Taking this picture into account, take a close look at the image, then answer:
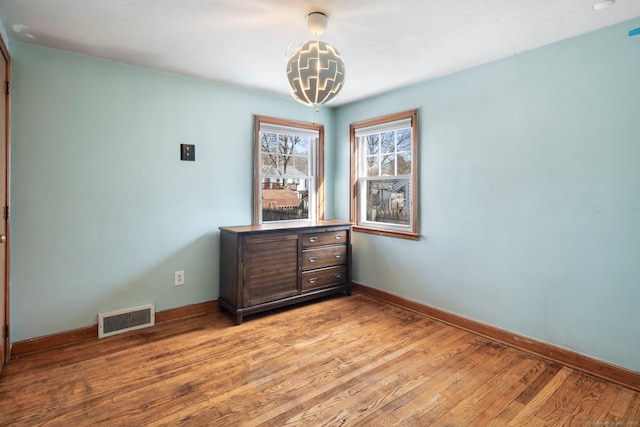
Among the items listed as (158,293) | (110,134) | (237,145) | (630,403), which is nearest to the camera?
(630,403)

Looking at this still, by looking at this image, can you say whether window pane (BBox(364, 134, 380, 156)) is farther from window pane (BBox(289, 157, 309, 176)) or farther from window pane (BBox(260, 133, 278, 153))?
window pane (BBox(260, 133, 278, 153))

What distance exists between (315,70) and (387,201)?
2194 millimetres

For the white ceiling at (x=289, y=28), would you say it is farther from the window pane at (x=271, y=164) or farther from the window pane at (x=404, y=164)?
the window pane at (x=271, y=164)

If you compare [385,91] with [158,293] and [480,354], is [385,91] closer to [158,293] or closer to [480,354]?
[480,354]

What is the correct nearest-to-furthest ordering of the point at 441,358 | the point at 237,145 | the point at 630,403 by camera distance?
1. the point at 630,403
2. the point at 441,358
3. the point at 237,145

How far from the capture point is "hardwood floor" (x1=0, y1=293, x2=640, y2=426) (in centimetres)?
177

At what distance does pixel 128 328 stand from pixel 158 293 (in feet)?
1.17

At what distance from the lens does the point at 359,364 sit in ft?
7.53

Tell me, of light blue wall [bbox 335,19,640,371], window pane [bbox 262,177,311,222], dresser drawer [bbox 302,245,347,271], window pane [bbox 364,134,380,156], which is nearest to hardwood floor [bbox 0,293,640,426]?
light blue wall [bbox 335,19,640,371]

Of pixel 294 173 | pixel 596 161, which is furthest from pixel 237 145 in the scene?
pixel 596 161

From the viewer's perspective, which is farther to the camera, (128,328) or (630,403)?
(128,328)

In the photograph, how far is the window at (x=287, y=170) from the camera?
3.62 metres

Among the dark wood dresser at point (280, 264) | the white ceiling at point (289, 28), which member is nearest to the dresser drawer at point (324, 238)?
the dark wood dresser at point (280, 264)

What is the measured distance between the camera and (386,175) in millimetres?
3713
